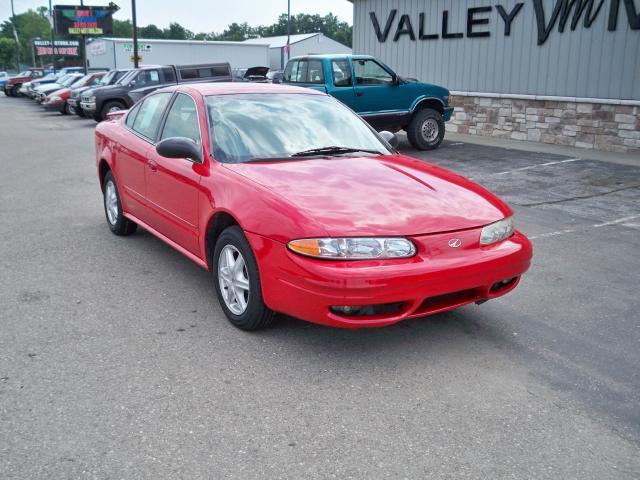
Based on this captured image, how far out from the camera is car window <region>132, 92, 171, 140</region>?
5391 mm

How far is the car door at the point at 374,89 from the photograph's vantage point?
12953mm

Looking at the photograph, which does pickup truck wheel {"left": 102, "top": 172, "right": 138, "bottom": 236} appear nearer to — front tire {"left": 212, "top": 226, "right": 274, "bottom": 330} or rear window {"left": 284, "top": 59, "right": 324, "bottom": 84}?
front tire {"left": 212, "top": 226, "right": 274, "bottom": 330}

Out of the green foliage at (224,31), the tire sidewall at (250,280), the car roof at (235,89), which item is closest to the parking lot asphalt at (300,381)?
the tire sidewall at (250,280)

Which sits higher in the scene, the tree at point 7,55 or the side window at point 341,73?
the tree at point 7,55

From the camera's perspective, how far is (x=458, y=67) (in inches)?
645

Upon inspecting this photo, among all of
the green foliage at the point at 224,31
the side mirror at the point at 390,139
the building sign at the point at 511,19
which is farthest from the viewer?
the green foliage at the point at 224,31

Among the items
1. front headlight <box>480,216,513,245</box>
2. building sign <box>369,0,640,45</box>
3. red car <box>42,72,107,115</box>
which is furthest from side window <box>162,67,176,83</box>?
front headlight <box>480,216,513,245</box>

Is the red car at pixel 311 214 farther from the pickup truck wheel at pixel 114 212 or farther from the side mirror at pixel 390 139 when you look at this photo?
the pickup truck wheel at pixel 114 212

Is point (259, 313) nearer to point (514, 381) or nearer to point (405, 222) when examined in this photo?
point (405, 222)

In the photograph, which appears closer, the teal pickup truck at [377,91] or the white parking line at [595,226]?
the white parking line at [595,226]

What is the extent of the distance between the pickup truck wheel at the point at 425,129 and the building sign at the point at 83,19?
3702 centimetres

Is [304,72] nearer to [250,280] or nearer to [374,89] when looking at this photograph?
[374,89]

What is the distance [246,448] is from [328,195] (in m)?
1.57

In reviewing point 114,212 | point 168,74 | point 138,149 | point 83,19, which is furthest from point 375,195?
point 83,19
